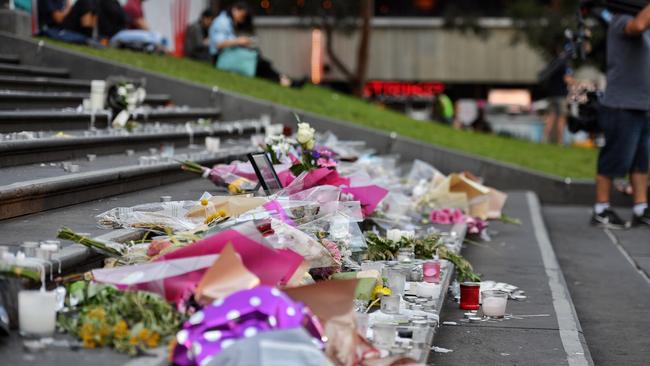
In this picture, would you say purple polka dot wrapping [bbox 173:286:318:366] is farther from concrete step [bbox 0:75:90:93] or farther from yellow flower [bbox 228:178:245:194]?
concrete step [bbox 0:75:90:93]

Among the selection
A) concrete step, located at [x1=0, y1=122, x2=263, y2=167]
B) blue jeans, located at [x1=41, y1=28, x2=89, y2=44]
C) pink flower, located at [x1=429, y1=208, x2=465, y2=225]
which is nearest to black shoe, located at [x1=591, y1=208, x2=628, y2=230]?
pink flower, located at [x1=429, y1=208, x2=465, y2=225]

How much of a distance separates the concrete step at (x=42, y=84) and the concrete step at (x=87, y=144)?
1423mm

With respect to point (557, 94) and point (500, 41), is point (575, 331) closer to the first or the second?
point (557, 94)

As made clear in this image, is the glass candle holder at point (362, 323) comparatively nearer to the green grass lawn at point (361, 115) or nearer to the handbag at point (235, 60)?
the green grass lawn at point (361, 115)

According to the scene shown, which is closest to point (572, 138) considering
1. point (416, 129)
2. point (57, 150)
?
point (416, 129)

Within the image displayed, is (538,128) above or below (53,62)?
below

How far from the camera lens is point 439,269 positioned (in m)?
6.67

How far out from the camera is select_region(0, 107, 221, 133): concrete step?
29.2 ft

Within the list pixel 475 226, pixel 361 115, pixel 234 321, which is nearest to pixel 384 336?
pixel 234 321

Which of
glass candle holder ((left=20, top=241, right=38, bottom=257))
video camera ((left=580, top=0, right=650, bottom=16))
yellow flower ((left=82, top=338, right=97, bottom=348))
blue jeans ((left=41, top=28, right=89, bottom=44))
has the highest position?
video camera ((left=580, top=0, right=650, bottom=16))

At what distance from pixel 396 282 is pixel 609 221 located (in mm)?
5508

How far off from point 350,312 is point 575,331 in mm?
1850

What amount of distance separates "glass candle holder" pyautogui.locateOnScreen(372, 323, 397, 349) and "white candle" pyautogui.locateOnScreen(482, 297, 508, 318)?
1496 millimetres

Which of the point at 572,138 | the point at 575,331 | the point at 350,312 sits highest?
the point at 350,312
